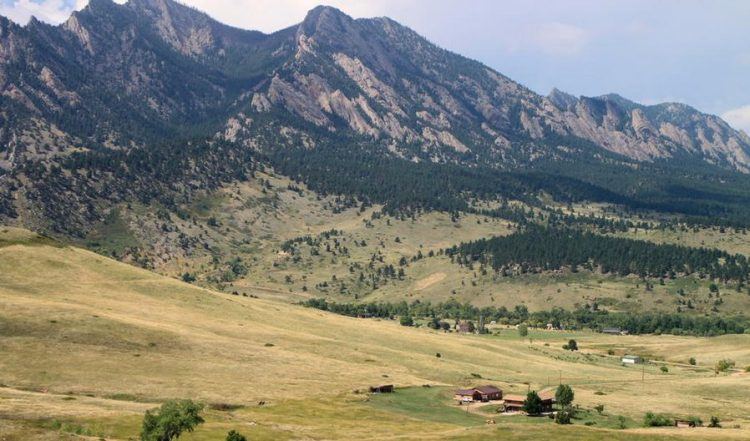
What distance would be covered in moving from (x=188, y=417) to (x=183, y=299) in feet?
364

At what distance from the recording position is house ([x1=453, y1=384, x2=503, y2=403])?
129 metres

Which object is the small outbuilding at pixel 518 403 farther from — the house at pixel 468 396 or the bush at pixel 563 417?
the bush at pixel 563 417

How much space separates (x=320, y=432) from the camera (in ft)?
307

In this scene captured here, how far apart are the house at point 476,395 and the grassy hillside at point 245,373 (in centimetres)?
319

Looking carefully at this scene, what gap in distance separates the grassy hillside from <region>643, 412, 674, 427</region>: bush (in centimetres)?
154

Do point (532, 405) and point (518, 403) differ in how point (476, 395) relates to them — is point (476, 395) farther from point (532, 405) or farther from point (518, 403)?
point (532, 405)

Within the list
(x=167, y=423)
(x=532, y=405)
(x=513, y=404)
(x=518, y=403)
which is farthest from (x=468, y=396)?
(x=167, y=423)

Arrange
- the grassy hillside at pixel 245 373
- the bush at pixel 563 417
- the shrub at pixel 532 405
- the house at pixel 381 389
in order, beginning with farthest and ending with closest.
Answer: the house at pixel 381 389
the shrub at pixel 532 405
the bush at pixel 563 417
the grassy hillside at pixel 245 373

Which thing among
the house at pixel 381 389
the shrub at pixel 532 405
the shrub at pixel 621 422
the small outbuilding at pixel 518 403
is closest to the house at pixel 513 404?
the small outbuilding at pixel 518 403

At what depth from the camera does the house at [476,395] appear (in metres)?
129

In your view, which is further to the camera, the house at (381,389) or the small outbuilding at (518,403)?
the house at (381,389)

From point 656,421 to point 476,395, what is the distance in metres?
29.1

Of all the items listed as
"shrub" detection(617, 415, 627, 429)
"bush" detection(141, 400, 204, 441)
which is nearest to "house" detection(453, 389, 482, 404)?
"shrub" detection(617, 415, 627, 429)

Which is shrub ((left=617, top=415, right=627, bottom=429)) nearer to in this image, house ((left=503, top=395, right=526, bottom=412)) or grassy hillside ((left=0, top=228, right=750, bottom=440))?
grassy hillside ((left=0, top=228, right=750, bottom=440))
